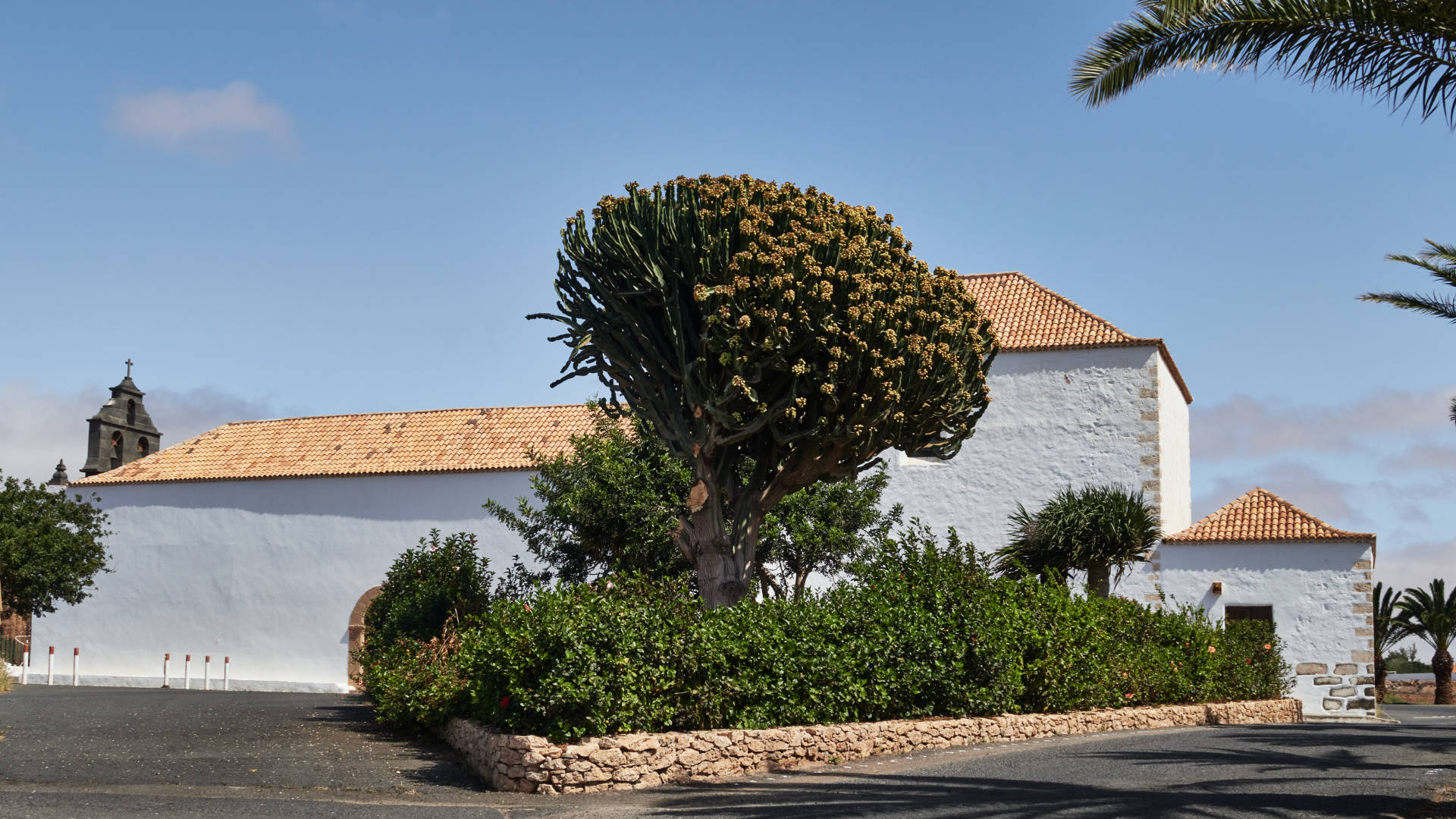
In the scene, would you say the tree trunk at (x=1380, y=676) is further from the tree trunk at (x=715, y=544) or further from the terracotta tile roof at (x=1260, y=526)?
the tree trunk at (x=715, y=544)

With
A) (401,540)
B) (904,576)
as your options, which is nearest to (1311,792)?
(904,576)

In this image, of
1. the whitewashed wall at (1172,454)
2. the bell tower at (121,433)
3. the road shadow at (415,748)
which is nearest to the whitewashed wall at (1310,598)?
the whitewashed wall at (1172,454)

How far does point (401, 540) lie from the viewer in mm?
29719

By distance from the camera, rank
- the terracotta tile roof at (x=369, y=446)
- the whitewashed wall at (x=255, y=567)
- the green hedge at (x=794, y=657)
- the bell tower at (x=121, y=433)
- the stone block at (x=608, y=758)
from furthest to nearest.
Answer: the bell tower at (x=121, y=433)
the terracotta tile roof at (x=369, y=446)
the whitewashed wall at (x=255, y=567)
the green hedge at (x=794, y=657)
the stone block at (x=608, y=758)

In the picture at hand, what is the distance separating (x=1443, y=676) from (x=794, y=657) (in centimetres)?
2994

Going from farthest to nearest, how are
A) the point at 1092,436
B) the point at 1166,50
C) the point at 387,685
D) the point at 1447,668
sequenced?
1. the point at 1447,668
2. the point at 1092,436
3. the point at 387,685
4. the point at 1166,50

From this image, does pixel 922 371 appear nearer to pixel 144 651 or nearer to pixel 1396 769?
pixel 1396 769

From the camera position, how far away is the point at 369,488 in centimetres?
3011

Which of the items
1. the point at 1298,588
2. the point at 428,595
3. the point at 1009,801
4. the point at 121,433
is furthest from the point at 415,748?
the point at 121,433

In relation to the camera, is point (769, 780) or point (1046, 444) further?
point (1046, 444)

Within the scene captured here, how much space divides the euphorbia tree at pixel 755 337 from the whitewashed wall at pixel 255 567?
14765 millimetres

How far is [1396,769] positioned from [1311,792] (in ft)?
7.48

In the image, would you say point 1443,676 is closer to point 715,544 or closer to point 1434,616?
point 1434,616

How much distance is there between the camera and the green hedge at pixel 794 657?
36.6 ft
